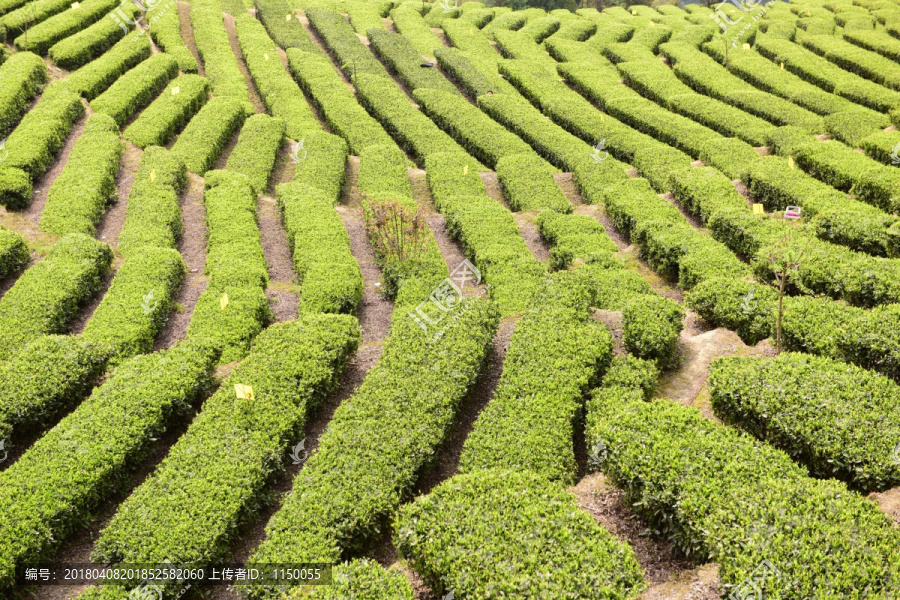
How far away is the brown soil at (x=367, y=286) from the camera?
14.2m

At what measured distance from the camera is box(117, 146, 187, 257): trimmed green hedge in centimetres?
1608

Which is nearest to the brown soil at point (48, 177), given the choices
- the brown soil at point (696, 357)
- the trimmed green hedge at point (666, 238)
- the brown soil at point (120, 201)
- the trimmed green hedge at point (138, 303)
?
the brown soil at point (120, 201)

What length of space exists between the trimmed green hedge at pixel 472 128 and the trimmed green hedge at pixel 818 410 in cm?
1206

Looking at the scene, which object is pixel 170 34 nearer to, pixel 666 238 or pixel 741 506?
pixel 666 238

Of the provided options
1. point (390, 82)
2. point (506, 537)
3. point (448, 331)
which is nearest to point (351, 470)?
point (506, 537)

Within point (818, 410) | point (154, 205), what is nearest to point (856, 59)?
point (818, 410)

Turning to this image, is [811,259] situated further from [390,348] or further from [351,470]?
[351,470]

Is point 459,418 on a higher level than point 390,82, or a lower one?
lower

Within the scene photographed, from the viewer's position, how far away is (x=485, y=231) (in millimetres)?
16531

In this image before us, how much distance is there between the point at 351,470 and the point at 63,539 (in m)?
4.13

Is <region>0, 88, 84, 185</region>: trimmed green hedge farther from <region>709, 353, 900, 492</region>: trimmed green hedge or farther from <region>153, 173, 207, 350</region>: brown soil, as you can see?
<region>709, 353, 900, 492</region>: trimmed green hedge

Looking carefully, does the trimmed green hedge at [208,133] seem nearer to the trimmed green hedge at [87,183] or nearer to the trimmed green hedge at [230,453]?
the trimmed green hedge at [87,183]

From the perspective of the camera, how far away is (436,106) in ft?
84.6

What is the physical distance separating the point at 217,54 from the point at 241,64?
1.31m
